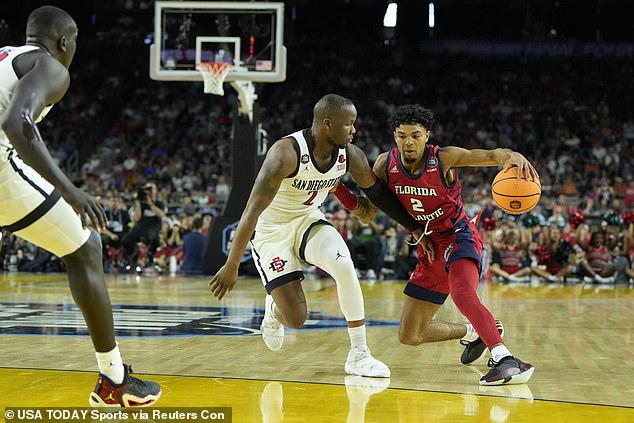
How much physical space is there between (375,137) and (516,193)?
20.4 m

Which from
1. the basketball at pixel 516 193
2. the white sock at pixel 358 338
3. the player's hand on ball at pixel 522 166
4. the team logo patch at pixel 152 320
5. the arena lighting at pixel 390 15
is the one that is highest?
the arena lighting at pixel 390 15

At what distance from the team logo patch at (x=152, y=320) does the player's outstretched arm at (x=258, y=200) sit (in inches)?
93.1

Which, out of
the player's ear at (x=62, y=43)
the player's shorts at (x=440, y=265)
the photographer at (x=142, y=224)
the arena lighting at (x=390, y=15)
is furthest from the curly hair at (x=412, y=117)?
the arena lighting at (x=390, y=15)

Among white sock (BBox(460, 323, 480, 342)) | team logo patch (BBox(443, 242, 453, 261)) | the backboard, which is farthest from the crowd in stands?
team logo patch (BBox(443, 242, 453, 261))

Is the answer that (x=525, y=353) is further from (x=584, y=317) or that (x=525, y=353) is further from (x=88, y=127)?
(x=88, y=127)

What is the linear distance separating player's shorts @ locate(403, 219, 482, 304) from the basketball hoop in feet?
29.4

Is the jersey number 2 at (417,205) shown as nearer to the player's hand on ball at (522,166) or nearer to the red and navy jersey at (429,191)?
the red and navy jersey at (429,191)

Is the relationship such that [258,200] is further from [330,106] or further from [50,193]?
[50,193]

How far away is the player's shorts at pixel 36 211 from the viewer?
372cm

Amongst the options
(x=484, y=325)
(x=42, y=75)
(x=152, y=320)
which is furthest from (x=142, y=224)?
(x=42, y=75)

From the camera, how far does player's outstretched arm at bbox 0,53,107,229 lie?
3.43 meters

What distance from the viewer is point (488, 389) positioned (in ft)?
16.4

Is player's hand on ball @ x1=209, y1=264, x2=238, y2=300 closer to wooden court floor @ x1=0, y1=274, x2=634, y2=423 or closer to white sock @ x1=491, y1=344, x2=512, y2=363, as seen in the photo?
wooden court floor @ x1=0, y1=274, x2=634, y2=423

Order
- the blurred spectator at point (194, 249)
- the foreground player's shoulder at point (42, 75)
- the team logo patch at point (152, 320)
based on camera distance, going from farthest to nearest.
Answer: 1. the blurred spectator at point (194, 249)
2. the team logo patch at point (152, 320)
3. the foreground player's shoulder at point (42, 75)
